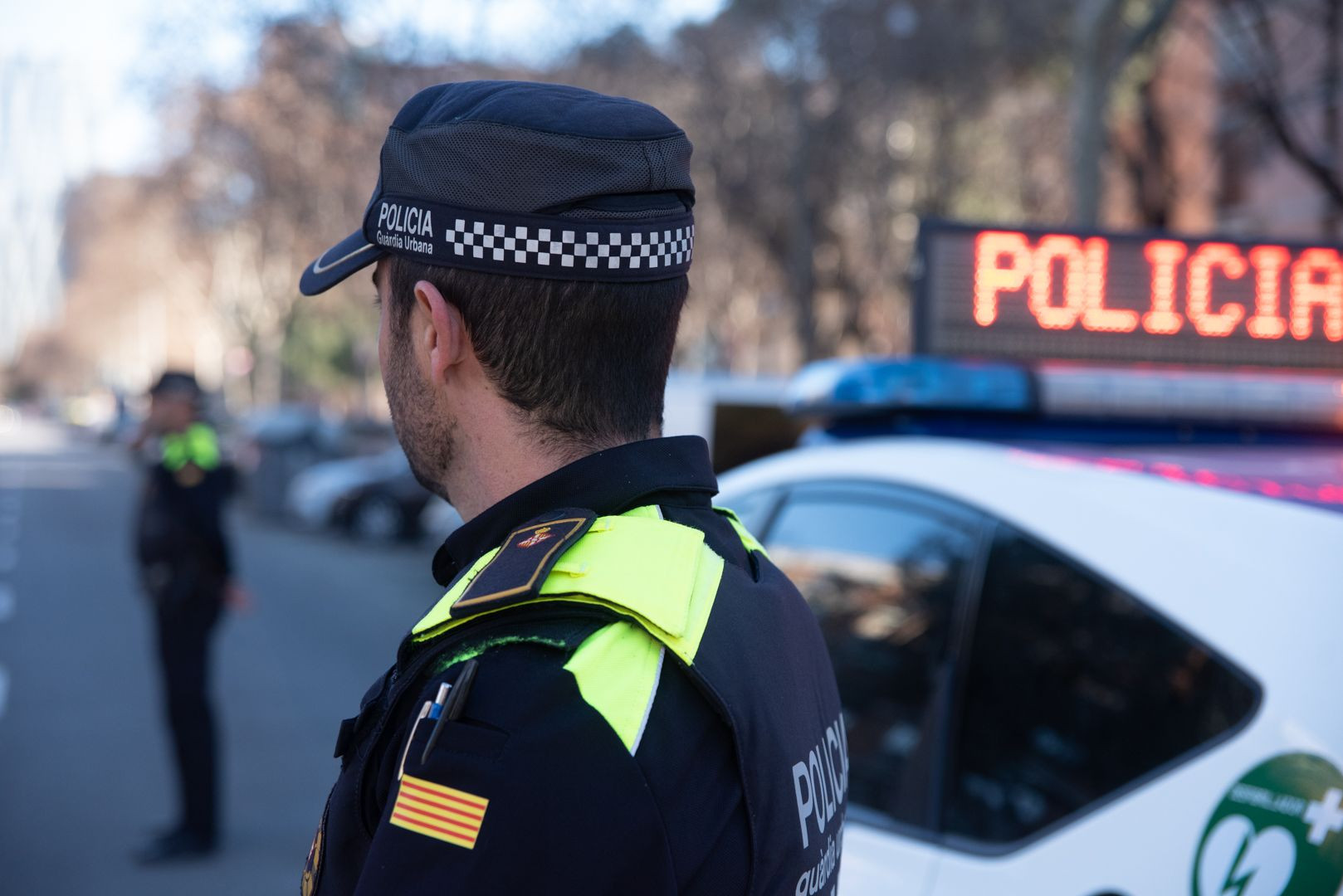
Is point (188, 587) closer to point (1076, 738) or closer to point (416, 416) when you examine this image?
point (1076, 738)

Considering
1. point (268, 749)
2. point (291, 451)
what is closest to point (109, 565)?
point (291, 451)

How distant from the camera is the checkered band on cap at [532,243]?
49.4 inches

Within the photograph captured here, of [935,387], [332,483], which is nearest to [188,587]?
[935,387]

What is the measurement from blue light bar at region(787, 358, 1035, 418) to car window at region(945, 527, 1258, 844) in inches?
14.6

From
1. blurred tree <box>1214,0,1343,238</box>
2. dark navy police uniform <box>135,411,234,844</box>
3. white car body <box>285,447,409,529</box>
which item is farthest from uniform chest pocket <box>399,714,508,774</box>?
white car body <box>285,447,409,529</box>

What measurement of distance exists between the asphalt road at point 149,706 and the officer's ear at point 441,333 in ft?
14.2

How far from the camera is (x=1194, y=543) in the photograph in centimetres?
197

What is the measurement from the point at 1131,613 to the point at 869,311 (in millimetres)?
19979

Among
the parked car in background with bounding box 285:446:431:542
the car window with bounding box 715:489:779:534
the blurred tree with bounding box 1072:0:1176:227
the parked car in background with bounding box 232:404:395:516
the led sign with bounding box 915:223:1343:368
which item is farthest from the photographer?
the parked car in background with bounding box 232:404:395:516

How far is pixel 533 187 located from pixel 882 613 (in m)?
1.83

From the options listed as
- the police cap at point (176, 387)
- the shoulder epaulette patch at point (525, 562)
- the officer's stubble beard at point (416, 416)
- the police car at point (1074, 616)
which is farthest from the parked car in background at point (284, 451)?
the shoulder epaulette patch at point (525, 562)

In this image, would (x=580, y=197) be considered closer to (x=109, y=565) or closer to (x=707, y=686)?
(x=707, y=686)

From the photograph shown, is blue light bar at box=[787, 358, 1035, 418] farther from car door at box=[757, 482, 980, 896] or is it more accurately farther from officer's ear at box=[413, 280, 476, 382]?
officer's ear at box=[413, 280, 476, 382]

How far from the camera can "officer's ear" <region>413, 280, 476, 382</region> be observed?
129cm
